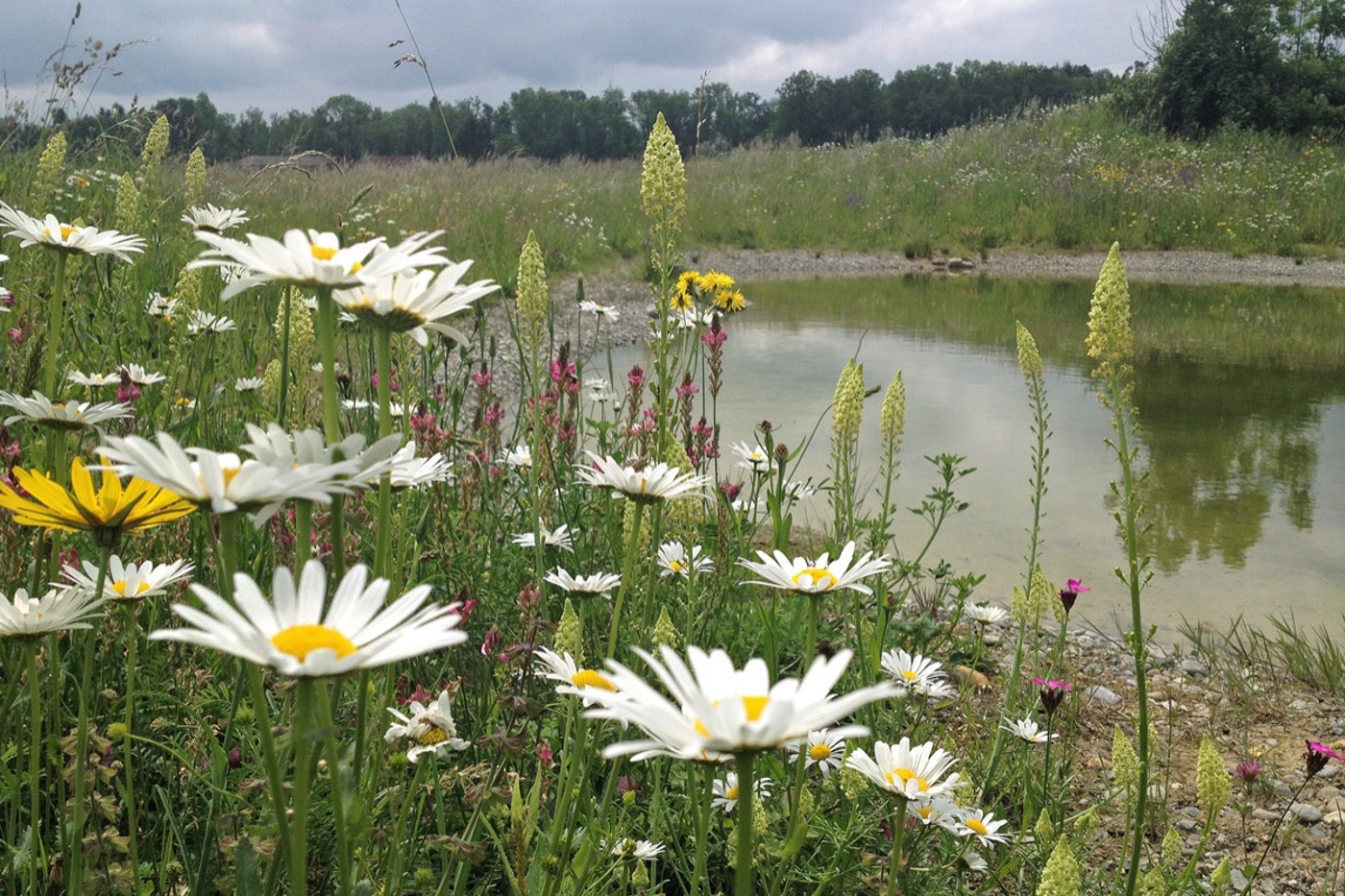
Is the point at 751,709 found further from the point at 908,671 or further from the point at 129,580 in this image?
the point at 908,671

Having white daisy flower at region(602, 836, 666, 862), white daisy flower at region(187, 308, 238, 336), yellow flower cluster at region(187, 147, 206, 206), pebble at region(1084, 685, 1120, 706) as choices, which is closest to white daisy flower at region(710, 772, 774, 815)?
white daisy flower at region(602, 836, 666, 862)

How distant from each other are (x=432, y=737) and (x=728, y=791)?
21.6 inches

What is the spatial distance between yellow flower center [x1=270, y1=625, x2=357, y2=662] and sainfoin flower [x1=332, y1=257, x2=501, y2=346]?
1.06 feet

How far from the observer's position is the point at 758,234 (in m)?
15.7

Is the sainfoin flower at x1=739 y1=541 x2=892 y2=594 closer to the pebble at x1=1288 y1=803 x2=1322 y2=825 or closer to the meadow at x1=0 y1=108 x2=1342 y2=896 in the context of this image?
the meadow at x1=0 y1=108 x2=1342 y2=896

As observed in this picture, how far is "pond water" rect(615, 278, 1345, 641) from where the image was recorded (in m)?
3.67

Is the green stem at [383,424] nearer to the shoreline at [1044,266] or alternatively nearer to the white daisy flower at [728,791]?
the white daisy flower at [728,791]

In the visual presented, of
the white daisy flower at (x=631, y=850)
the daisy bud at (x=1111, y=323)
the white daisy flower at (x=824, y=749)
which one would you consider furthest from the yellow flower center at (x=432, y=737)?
the daisy bud at (x=1111, y=323)

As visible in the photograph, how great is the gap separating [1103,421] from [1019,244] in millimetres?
10335

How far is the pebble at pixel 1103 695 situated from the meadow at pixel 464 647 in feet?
0.32

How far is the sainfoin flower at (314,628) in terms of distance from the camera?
1.77 feet

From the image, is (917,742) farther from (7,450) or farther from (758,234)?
(758,234)

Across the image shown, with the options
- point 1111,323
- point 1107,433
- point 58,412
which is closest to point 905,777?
point 1111,323

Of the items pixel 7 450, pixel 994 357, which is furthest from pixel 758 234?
pixel 7 450
